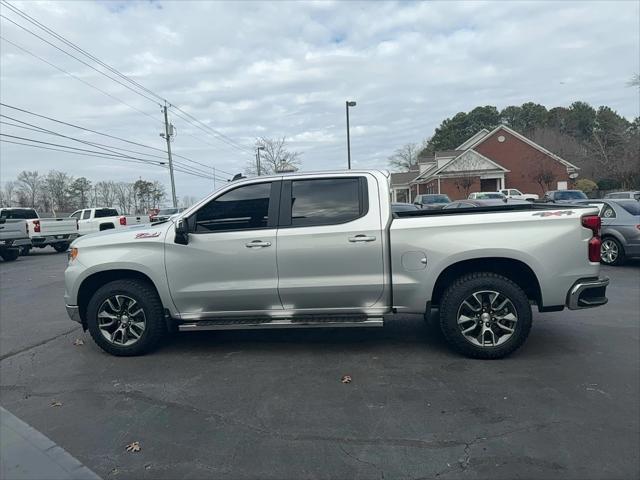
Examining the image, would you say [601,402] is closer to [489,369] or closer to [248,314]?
[489,369]

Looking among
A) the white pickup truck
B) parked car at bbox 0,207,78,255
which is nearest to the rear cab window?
parked car at bbox 0,207,78,255

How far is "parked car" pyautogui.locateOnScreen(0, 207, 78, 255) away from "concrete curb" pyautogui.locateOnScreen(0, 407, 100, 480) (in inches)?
677

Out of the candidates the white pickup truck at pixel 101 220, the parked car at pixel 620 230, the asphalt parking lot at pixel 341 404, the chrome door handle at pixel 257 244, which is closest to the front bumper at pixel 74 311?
the asphalt parking lot at pixel 341 404

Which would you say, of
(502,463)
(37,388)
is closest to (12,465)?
(37,388)

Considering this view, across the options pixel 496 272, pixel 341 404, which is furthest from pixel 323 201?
pixel 341 404

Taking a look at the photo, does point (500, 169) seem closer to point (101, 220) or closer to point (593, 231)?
point (101, 220)

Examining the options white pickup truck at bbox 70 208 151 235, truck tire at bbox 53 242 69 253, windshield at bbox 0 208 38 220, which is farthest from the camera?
white pickup truck at bbox 70 208 151 235

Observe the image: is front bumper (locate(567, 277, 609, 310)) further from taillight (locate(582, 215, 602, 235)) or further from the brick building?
the brick building

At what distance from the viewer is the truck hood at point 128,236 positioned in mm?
5102

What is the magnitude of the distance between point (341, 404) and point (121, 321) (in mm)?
2783

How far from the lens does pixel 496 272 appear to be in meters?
4.88

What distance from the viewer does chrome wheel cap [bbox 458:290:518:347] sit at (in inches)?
184

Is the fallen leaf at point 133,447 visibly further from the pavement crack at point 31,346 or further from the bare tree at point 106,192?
the bare tree at point 106,192

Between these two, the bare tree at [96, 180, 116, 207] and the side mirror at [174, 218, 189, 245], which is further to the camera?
the bare tree at [96, 180, 116, 207]
